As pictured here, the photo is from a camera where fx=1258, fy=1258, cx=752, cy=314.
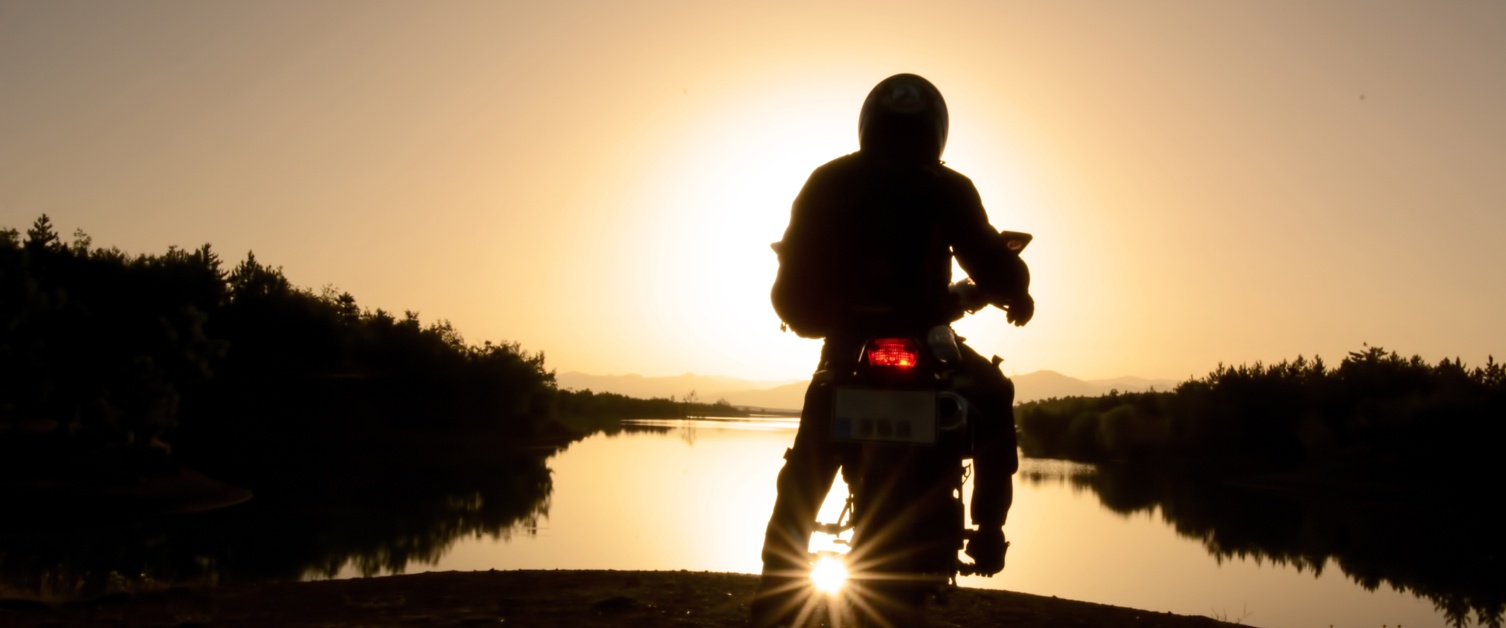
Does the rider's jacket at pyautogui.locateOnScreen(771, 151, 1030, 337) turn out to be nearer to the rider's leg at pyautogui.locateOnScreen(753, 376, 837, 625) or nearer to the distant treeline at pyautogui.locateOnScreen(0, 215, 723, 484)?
the rider's leg at pyautogui.locateOnScreen(753, 376, 837, 625)

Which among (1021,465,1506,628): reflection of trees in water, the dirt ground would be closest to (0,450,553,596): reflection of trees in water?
the dirt ground

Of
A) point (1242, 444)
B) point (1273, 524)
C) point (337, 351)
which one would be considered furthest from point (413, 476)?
point (1242, 444)

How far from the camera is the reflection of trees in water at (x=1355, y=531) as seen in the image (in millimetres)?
31905

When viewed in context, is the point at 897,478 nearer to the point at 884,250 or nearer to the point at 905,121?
the point at 884,250

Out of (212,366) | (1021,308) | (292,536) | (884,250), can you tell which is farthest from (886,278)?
(212,366)

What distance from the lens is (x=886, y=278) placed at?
3742 mm

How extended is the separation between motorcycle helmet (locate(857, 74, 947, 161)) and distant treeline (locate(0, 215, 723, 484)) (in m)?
47.0

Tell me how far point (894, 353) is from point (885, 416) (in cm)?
17

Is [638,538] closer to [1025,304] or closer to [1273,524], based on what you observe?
[1273,524]

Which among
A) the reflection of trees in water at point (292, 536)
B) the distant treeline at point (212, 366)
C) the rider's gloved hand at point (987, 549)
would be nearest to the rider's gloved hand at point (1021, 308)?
the rider's gloved hand at point (987, 549)

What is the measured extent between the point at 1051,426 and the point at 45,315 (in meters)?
88.5

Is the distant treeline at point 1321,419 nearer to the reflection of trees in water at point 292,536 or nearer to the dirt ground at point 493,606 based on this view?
the reflection of trees in water at point 292,536

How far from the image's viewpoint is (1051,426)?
4592 inches

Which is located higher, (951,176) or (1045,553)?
(951,176)
